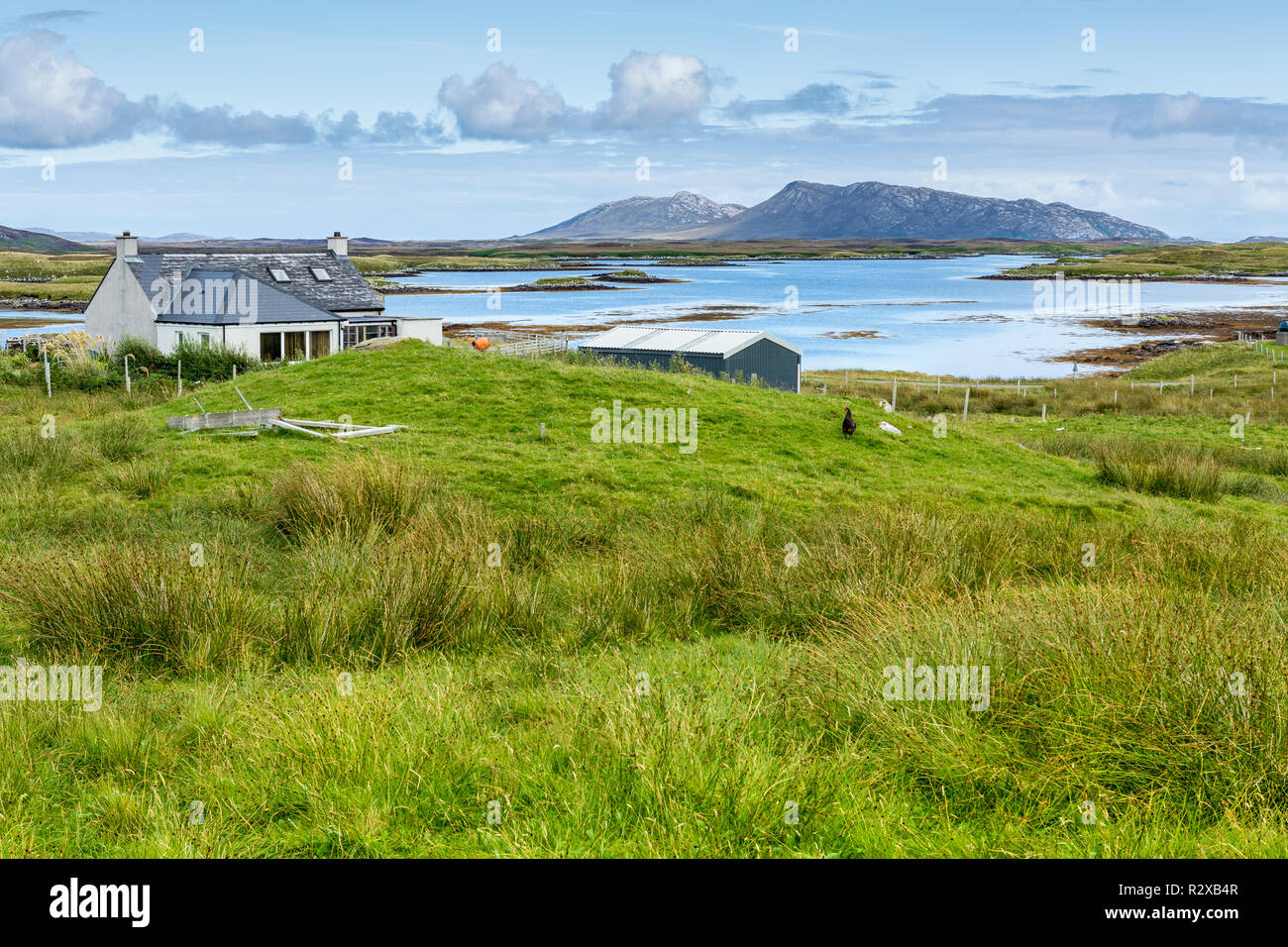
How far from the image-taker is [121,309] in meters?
43.8

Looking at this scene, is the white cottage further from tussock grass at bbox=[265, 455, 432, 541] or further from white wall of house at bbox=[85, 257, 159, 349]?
tussock grass at bbox=[265, 455, 432, 541]

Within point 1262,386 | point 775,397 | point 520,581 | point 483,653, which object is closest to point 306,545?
point 520,581

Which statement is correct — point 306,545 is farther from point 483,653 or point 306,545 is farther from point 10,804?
point 10,804

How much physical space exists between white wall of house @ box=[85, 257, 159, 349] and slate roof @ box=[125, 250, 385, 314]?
0.51 m

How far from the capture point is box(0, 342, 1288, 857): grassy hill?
15.0 feet

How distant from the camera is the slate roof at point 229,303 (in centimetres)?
4028

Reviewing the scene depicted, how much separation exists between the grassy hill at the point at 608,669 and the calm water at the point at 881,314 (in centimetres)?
3837

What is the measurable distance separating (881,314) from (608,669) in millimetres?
121121

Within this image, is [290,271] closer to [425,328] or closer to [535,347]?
[425,328]

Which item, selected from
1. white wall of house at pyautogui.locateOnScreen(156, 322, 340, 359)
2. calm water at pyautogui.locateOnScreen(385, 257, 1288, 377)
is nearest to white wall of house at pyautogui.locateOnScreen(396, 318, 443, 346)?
white wall of house at pyautogui.locateOnScreen(156, 322, 340, 359)

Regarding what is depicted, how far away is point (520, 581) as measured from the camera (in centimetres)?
861

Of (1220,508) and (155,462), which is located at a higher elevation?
(155,462)

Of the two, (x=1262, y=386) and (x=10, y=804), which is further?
(x=1262, y=386)

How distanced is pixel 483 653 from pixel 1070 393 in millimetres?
39051
